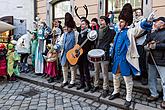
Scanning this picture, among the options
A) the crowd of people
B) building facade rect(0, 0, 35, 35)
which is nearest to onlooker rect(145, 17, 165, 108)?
the crowd of people

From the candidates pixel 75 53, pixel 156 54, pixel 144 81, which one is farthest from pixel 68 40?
pixel 156 54

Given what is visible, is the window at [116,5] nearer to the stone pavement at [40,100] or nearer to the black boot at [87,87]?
the black boot at [87,87]

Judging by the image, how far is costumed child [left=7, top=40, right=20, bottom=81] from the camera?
23.8ft

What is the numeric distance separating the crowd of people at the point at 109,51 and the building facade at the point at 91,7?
0.71 meters

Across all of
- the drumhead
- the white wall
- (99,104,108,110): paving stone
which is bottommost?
(99,104,108,110): paving stone

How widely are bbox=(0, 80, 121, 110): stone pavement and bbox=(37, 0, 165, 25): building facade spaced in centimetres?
294

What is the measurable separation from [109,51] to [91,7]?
3272mm

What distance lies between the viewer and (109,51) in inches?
202

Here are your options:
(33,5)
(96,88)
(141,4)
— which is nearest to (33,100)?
(96,88)

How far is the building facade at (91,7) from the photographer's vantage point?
6210 millimetres

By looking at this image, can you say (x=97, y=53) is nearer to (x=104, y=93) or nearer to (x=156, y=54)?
(x=104, y=93)

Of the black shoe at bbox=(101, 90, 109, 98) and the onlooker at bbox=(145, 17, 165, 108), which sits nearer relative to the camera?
the onlooker at bbox=(145, 17, 165, 108)

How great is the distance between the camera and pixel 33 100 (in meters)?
5.46

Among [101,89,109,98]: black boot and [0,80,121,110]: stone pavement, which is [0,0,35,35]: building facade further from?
[101,89,109,98]: black boot
